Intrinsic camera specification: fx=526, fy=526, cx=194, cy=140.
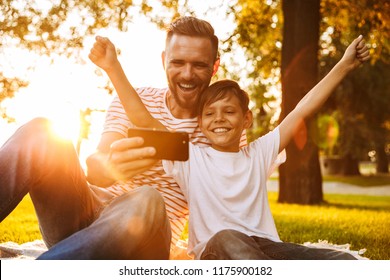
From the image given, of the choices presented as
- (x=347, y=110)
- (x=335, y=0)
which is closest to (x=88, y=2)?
(x=335, y=0)

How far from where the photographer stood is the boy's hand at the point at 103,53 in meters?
2.54

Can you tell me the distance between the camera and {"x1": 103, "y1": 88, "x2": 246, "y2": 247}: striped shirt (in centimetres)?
285

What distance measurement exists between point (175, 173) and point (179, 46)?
32.1 inches

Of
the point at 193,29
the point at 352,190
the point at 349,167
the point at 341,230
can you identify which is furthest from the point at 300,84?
the point at 349,167

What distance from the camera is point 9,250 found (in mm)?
3260

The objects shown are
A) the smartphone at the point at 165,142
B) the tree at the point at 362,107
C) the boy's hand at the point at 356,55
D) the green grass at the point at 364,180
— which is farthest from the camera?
the tree at the point at 362,107

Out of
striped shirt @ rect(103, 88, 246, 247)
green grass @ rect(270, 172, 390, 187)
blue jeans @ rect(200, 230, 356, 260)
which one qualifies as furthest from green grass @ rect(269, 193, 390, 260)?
green grass @ rect(270, 172, 390, 187)

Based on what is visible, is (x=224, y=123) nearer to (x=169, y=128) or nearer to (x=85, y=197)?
(x=169, y=128)

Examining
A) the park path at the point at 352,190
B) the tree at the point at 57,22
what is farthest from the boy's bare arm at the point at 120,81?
the park path at the point at 352,190

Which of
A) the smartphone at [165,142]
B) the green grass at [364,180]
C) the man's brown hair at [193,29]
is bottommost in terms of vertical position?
the green grass at [364,180]

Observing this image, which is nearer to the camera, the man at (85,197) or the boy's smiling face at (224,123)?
the man at (85,197)

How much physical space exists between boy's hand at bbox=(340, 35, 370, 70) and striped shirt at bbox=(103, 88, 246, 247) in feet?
2.50

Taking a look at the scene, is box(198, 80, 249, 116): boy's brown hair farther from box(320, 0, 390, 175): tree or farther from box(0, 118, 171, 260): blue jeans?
box(320, 0, 390, 175): tree

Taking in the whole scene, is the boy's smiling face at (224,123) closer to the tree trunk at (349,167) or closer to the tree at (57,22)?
the tree at (57,22)
